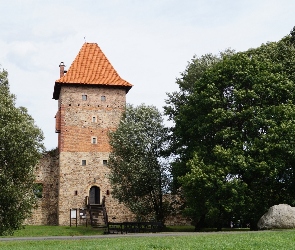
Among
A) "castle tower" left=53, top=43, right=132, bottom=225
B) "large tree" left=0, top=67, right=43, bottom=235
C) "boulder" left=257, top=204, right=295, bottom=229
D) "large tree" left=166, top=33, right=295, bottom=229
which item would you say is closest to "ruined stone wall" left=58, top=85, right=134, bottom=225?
"castle tower" left=53, top=43, right=132, bottom=225

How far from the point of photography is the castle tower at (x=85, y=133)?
40.0 meters

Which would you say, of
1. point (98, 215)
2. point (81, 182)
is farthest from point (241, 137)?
point (81, 182)

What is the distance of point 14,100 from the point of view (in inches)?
949

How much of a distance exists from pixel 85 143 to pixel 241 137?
1716 centimetres

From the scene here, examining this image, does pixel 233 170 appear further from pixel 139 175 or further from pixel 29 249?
pixel 29 249

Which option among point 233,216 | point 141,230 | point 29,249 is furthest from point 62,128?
point 29,249

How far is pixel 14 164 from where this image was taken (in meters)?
22.4

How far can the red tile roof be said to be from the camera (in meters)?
41.3

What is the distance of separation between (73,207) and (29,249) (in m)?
25.5

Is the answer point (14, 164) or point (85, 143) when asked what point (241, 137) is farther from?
point (85, 143)

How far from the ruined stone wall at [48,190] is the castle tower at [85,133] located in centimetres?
185

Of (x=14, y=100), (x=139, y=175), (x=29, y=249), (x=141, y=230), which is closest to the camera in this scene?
(x=29, y=249)

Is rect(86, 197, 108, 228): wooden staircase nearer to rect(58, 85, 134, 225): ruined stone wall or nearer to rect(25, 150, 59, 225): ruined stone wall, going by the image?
rect(58, 85, 134, 225): ruined stone wall

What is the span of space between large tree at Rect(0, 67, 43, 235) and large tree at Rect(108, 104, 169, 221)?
11.3m
